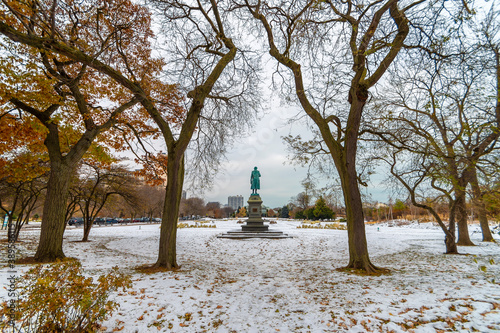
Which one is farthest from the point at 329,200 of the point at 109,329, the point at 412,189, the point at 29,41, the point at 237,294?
the point at 29,41

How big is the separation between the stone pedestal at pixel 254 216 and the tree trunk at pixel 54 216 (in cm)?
1329

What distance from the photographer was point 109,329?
3.24 meters

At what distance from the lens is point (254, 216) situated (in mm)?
20641

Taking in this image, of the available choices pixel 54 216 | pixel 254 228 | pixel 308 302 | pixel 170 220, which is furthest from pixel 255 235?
pixel 308 302

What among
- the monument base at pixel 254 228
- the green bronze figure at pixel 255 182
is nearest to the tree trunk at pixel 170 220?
the monument base at pixel 254 228

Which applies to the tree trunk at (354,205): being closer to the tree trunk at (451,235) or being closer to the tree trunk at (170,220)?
the tree trunk at (170,220)

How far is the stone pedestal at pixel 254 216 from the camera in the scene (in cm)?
1923

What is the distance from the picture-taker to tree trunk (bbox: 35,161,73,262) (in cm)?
706

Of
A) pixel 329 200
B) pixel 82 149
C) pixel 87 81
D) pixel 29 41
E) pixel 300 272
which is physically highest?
pixel 87 81

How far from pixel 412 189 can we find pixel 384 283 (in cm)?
474

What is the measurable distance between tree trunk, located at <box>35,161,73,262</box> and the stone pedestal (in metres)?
13.3

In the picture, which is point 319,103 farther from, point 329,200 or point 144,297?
point 144,297

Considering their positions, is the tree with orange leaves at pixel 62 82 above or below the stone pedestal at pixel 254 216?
above

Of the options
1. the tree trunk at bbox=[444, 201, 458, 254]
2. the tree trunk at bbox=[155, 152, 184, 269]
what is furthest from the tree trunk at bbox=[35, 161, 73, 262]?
the tree trunk at bbox=[444, 201, 458, 254]
